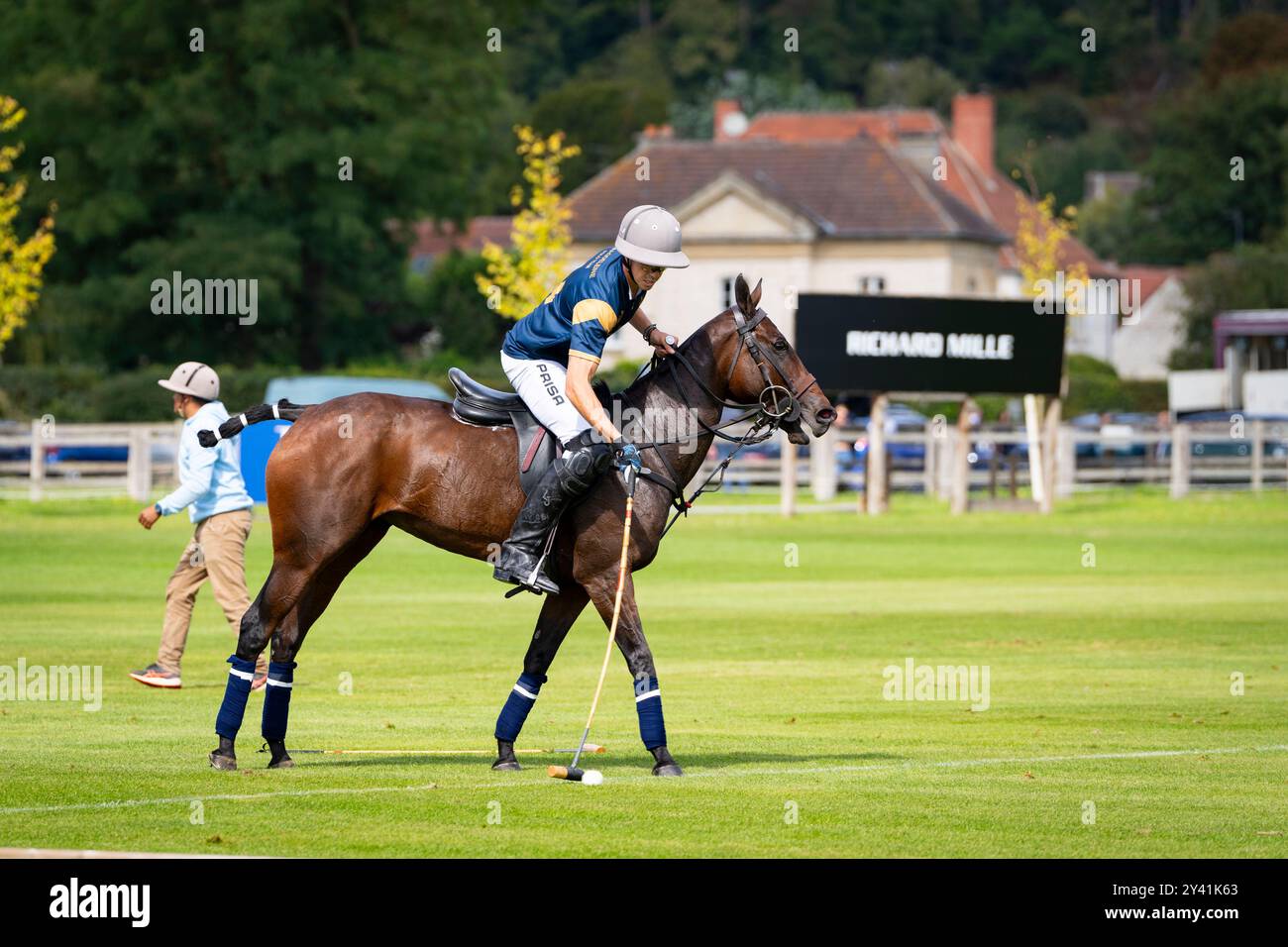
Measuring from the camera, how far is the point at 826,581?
1187 inches

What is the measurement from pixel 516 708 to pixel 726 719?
343 cm

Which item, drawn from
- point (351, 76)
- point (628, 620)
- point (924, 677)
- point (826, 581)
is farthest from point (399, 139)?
point (628, 620)

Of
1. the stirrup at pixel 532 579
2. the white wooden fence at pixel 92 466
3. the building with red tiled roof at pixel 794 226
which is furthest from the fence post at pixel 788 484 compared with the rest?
the building with red tiled roof at pixel 794 226

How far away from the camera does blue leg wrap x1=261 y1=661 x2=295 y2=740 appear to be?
12.7 metres

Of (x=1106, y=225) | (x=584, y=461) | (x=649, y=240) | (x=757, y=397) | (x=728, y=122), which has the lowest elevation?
(x=584, y=461)

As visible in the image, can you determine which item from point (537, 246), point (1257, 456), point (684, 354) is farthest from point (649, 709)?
point (537, 246)

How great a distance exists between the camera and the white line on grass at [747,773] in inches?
443

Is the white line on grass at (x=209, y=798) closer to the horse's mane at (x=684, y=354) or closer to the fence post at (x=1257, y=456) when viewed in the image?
the horse's mane at (x=684, y=354)

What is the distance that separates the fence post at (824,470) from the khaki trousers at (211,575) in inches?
1240

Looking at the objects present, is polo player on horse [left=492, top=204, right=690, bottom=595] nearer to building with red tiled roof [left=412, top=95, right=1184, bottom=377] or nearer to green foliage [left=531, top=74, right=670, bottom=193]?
building with red tiled roof [left=412, top=95, right=1184, bottom=377]

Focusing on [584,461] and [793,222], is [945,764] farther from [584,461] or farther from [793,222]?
[793,222]

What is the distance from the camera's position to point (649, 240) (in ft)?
40.5
